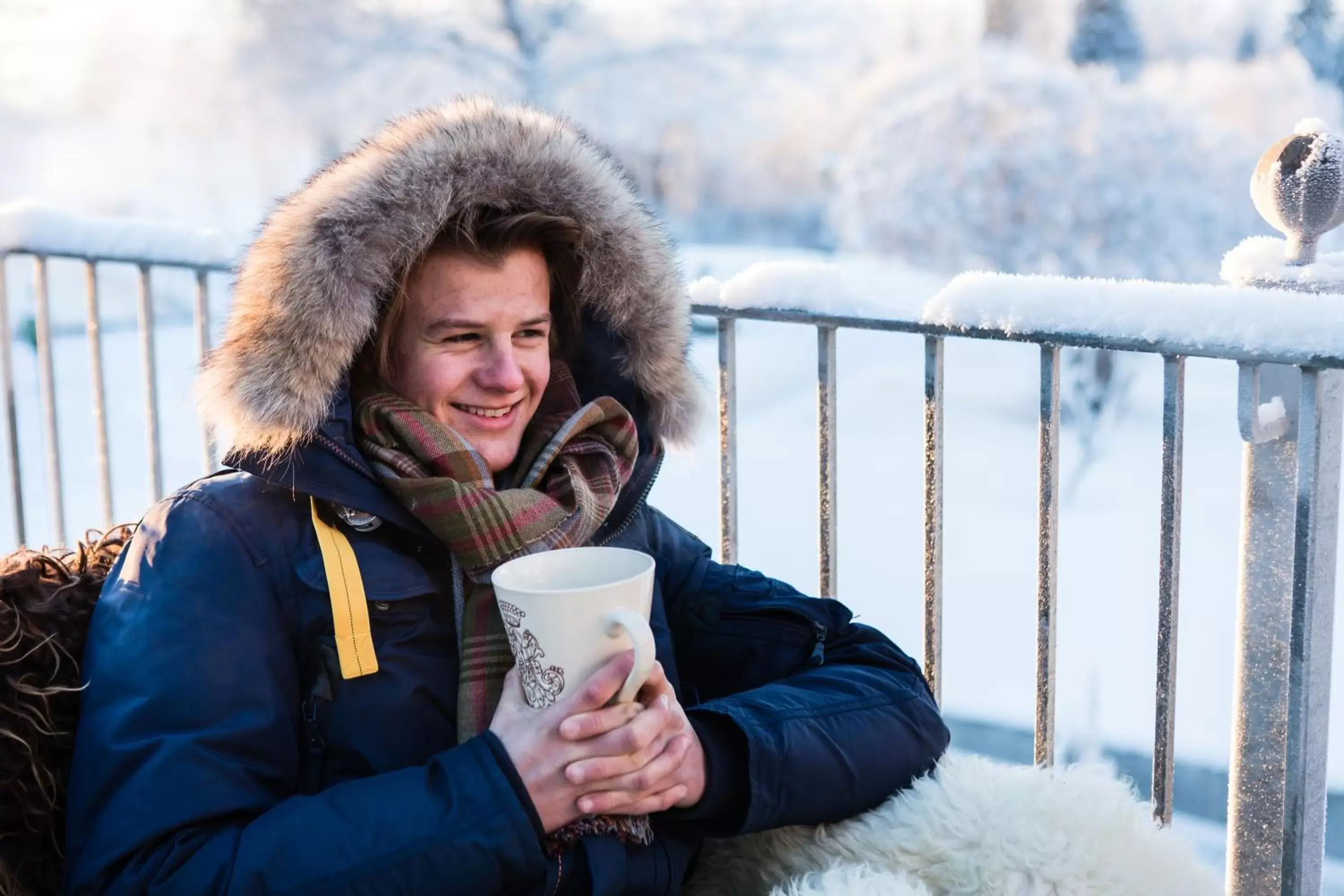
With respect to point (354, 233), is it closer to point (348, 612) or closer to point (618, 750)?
point (348, 612)

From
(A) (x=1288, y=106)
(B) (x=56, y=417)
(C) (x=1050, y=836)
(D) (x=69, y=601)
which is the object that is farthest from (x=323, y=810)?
(A) (x=1288, y=106)

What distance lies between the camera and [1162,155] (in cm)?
907

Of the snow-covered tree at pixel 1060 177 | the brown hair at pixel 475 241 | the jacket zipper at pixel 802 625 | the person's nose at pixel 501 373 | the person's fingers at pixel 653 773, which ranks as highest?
the snow-covered tree at pixel 1060 177

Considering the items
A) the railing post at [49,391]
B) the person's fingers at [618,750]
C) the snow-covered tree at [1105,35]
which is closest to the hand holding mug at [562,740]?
the person's fingers at [618,750]

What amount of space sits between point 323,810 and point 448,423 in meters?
0.47

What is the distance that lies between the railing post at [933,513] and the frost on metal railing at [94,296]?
146 cm

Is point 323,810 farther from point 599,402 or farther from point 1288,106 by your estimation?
point 1288,106

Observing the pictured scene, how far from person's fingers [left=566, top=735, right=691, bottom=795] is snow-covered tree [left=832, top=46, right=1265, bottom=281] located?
8.31 m

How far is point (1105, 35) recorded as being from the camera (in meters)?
12.2

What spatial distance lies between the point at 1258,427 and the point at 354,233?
3.54 ft

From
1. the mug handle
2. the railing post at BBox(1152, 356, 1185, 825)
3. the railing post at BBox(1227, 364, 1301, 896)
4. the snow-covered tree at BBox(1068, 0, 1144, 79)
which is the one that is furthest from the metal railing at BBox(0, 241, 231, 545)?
the snow-covered tree at BBox(1068, 0, 1144, 79)

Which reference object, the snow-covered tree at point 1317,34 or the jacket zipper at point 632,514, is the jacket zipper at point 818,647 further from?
the snow-covered tree at point 1317,34

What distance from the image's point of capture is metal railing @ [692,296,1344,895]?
5.11 feet

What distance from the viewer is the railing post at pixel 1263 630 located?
1.56m
